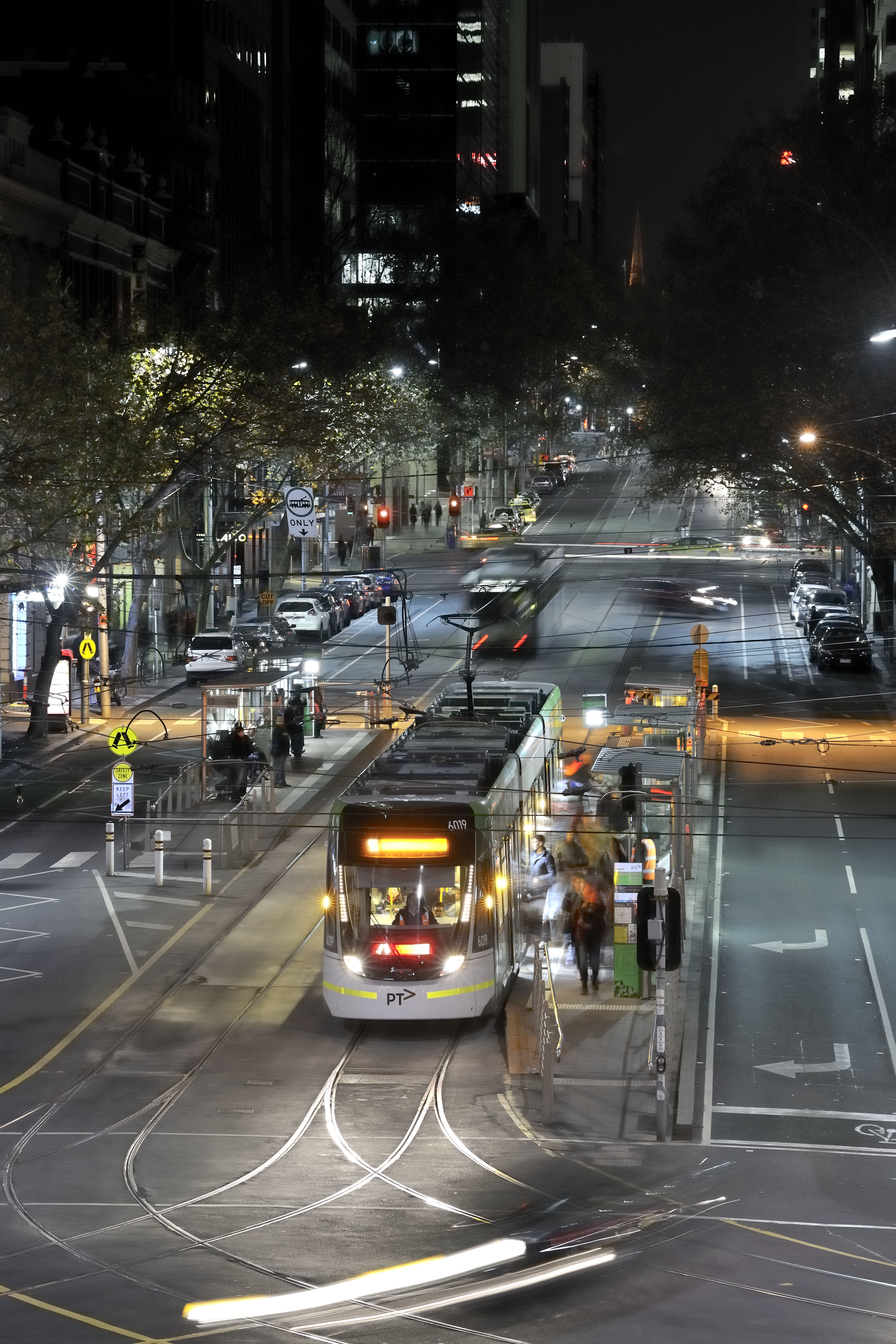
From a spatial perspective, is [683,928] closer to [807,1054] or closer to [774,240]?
[807,1054]

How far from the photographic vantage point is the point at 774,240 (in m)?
51.8

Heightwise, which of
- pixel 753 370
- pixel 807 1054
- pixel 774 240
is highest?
pixel 774 240

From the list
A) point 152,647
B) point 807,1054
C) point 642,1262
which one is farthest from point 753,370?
point 642,1262

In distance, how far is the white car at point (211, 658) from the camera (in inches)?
2069

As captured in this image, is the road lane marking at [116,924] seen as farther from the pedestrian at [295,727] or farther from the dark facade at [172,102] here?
the dark facade at [172,102]

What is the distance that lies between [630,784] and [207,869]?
773cm

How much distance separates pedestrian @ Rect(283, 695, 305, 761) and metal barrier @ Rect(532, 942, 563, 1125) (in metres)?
19.2

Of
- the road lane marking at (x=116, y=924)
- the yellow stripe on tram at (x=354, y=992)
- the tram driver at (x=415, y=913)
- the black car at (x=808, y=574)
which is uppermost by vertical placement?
the black car at (x=808, y=574)

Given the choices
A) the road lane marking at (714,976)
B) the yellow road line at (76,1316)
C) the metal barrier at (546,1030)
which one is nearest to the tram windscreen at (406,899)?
the metal barrier at (546,1030)

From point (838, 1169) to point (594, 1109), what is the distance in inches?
128

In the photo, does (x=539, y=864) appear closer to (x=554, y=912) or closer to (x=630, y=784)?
(x=554, y=912)

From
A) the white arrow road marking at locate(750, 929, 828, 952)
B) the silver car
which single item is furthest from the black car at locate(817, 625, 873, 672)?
the white arrow road marking at locate(750, 929, 828, 952)

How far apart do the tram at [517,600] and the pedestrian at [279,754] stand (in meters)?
14.3

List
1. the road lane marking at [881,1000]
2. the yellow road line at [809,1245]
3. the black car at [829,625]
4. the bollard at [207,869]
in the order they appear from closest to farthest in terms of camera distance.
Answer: the yellow road line at [809,1245] → the road lane marking at [881,1000] → the bollard at [207,869] → the black car at [829,625]
